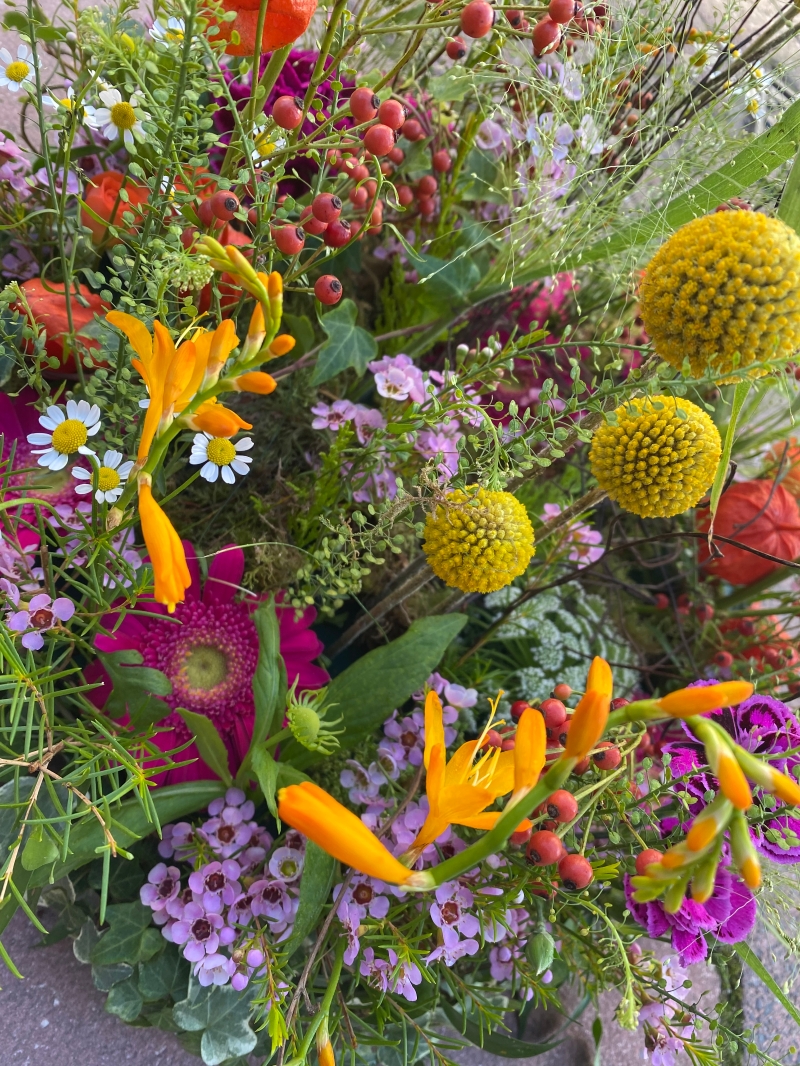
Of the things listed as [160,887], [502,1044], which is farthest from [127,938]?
[502,1044]

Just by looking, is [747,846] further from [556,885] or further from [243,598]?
[243,598]

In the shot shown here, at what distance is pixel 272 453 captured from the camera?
601mm

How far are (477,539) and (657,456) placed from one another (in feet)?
0.35

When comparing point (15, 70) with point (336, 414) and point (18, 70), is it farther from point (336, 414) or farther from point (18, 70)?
point (336, 414)

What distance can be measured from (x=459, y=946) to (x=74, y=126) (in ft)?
1.68

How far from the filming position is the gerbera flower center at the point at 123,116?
0.42m

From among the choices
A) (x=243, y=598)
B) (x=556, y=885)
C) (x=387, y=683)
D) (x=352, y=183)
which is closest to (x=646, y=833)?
(x=556, y=885)

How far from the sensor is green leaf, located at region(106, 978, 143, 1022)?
0.48 meters

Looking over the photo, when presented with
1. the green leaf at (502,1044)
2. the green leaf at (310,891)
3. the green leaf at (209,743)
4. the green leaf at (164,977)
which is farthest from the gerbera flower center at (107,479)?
the green leaf at (502,1044)

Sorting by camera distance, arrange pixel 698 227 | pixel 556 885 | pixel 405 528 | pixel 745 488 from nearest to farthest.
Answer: pixel 698 227, pixel 556 885, pixel 405 528, pixel 745 488

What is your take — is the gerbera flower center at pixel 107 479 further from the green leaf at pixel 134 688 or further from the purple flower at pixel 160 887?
the purple flower at pixel 160 887

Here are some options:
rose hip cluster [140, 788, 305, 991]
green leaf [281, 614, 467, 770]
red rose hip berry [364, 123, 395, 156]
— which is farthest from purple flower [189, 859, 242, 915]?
red rose hip berry [364, 123, 395, 156]

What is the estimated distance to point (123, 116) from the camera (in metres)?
0.42

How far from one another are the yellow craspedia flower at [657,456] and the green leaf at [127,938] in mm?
414
